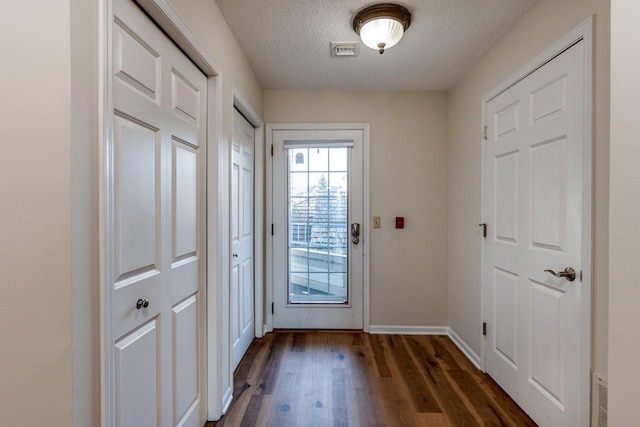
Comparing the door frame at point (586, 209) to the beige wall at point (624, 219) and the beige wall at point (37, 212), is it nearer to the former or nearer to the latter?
the beige wall at point (624, 219)

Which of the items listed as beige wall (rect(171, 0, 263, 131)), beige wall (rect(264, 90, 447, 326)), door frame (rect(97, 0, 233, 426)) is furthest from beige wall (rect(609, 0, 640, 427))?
beige wall (rect(264, 90, 447, 326))

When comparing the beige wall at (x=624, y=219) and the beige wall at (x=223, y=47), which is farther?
the beige wall at (x=223, y=47)

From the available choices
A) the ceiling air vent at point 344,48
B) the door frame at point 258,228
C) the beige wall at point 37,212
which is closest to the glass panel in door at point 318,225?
the door frame at point 258,228

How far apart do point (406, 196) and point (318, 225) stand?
93 cm

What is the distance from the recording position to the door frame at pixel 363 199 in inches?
115

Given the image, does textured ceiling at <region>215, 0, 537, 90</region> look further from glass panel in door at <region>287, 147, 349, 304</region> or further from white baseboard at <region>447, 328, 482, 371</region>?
white baseboard at <region>447, 328, 482, 371</region>

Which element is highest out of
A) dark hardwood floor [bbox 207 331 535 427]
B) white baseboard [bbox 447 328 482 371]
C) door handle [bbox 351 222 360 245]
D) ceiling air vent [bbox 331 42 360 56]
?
ceiling air vent [bbox 331 42 360 56]

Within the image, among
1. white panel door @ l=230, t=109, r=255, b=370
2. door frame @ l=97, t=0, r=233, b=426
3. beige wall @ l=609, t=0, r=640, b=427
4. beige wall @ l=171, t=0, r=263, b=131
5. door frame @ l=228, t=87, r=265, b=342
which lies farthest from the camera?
door frame @ l=228, t=87, r=265, b=342

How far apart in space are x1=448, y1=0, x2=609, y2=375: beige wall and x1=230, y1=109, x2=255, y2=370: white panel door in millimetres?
1903

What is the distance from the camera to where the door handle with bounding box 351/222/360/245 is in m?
2.95

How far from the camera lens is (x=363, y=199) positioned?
2.95 metres

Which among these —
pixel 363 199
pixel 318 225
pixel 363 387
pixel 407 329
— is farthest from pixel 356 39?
pixel 407 329

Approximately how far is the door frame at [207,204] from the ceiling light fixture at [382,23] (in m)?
0.91

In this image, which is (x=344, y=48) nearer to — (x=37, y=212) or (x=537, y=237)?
(x=537, y=237)
